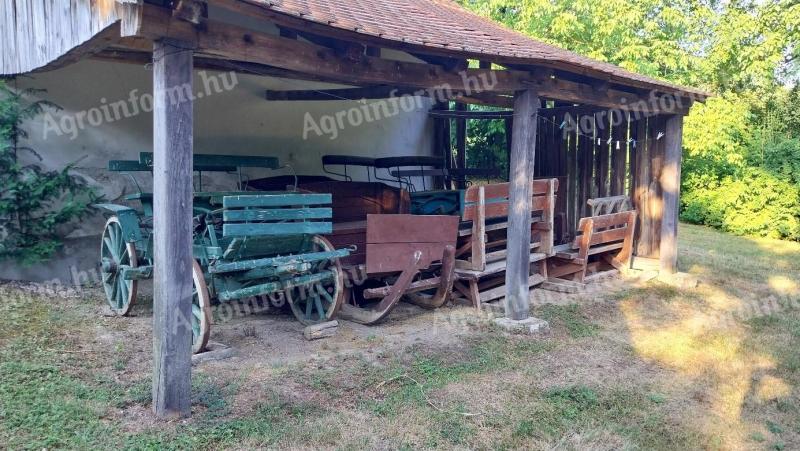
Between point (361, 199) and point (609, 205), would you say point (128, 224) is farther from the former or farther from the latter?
point (609, 205)

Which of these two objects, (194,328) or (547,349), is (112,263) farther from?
(547,349)

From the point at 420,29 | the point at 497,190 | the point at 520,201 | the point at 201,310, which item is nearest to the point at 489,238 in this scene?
the point at 497,190

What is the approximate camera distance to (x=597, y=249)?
26.9 feet

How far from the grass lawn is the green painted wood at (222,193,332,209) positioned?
1231 mm

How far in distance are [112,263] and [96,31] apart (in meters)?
2.39

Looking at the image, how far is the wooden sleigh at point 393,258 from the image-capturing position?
6004mm

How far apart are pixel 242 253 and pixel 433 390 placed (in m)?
1.91

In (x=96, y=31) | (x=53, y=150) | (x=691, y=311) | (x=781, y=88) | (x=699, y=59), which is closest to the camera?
(x=96, y=31)

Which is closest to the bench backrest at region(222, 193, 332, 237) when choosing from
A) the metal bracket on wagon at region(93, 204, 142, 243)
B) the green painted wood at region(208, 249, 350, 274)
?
the green painted wood at region(208, 249, 350, 274)

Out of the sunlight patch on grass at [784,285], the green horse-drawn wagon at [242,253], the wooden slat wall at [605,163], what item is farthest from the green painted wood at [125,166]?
the sunlight patch on grass at [784,285]

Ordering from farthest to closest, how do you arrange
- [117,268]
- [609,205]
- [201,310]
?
[609,205] → [117,268] → [201,310]

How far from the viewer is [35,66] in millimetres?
5547

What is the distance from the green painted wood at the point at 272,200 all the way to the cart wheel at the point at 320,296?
51cm

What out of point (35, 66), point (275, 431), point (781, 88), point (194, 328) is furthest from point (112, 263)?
point (781, 88)
